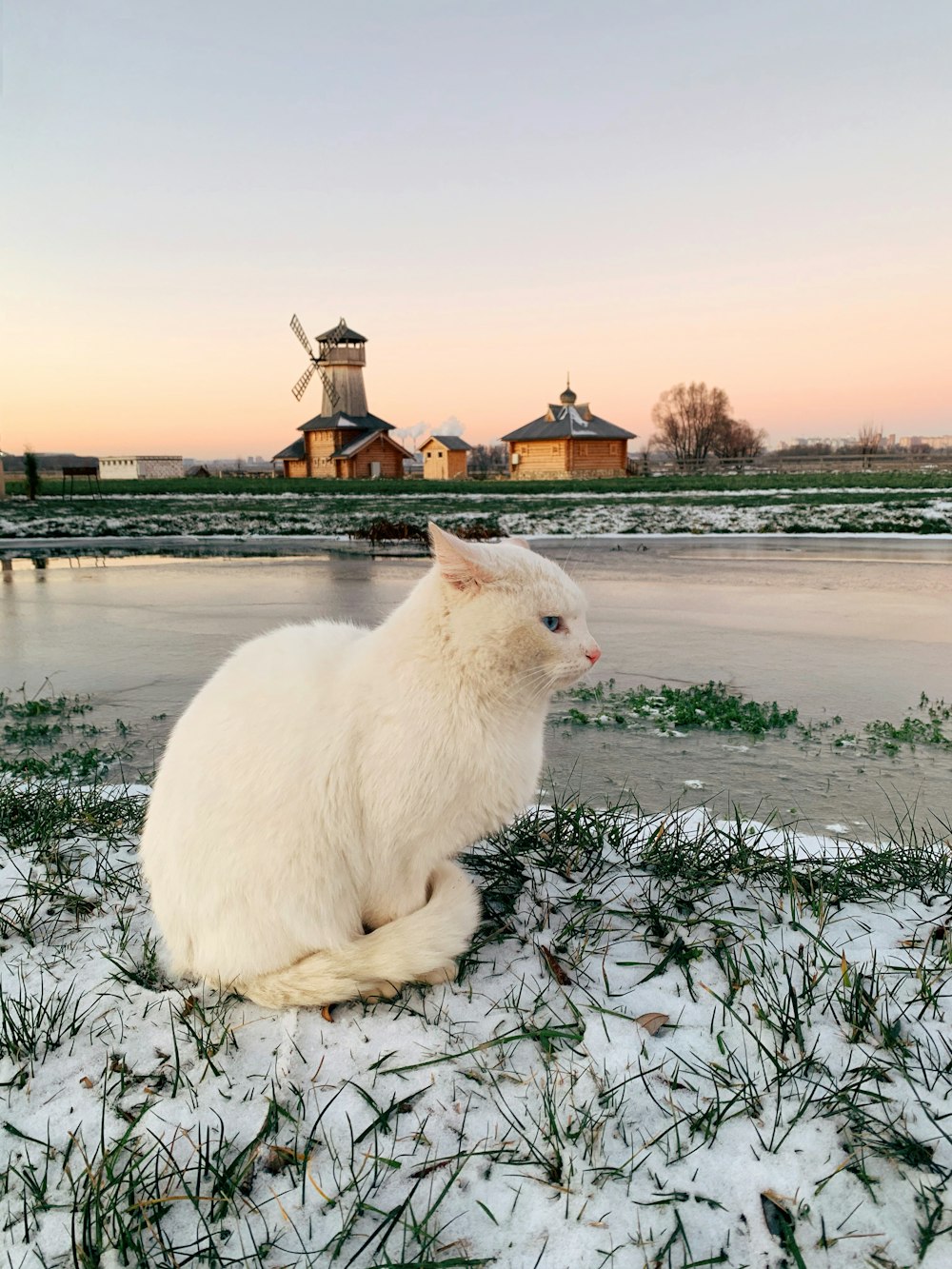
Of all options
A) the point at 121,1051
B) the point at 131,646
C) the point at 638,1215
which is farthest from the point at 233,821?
the point at 131,646

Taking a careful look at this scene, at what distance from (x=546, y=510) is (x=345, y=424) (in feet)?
104

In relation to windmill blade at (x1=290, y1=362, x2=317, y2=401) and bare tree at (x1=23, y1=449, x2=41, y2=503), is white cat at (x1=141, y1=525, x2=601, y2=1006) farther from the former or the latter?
windmill blade at (x1=290, y1=362, x2=317, y2=401)

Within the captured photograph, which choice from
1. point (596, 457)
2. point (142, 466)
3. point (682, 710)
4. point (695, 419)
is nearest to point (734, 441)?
point (695, 419)

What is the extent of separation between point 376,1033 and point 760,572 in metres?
11.5

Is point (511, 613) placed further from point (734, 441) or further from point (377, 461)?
point (734, 441)

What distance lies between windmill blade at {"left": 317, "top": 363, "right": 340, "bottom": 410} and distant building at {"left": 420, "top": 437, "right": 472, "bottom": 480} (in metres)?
7.05

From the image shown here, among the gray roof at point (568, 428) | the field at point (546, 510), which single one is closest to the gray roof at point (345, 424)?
the gray roof at point (568, 428)

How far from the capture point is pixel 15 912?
246 centimetres

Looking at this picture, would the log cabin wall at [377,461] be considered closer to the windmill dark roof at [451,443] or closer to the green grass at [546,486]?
the windmill dark roof at [451,443]

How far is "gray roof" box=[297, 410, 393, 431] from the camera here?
50.3 meters

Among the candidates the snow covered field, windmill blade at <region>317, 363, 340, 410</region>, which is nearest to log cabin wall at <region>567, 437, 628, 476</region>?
windmill blade at <region>317, 363, 340, 410</region>

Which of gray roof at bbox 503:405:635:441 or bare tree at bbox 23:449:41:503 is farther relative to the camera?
gray roof at bbox 503:405:635:441

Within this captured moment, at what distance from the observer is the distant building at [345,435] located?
49.7 metres

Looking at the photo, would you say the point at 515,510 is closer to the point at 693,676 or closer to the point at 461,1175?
the point at 693,676
